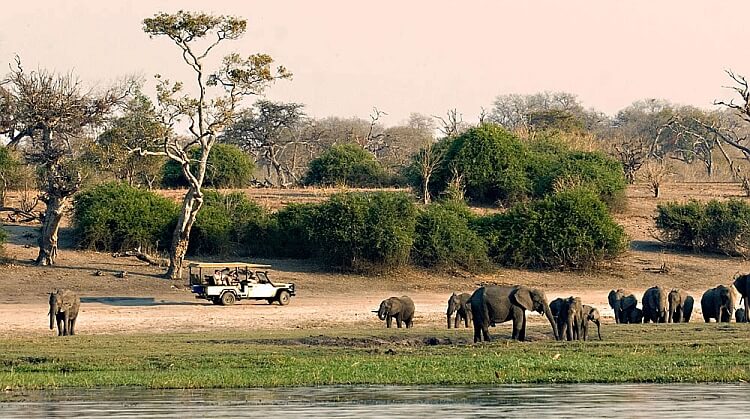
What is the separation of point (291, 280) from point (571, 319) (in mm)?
14364

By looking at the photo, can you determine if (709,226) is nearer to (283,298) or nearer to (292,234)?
(292,234)

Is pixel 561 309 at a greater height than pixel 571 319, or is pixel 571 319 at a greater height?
pixel 561 309

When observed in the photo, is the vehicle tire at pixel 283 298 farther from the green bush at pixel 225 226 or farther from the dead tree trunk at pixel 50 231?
the dead tree trunk at pixel 50 231

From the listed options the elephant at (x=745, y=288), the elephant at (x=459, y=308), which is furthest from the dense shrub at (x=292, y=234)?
the elephant at (x=745, y=288)

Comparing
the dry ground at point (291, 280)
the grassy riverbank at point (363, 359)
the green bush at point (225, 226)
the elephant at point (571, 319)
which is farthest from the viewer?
the green bush at point (225, 226)

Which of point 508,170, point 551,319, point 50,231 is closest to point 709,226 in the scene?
point 508,170

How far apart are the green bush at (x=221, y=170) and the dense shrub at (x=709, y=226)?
18.7 metres

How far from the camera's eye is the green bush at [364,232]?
140 ft

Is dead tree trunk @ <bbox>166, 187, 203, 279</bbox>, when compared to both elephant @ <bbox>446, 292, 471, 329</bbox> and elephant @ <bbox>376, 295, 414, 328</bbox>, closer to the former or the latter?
elephant @ <bbox>376, 295, 414, 328</bbox>

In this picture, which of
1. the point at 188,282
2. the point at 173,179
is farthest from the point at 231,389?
the point at 173,179

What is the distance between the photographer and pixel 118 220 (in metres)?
43.2

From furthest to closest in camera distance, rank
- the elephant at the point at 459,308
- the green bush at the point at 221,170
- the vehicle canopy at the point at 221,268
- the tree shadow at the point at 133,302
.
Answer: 1. the green bush at the point at 221,170
2. the vehicle canopy at the point at 221,268
3. the tree shadow at the point at 133,302
4. the elephant at the point at 459,308

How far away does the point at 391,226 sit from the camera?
141 feet

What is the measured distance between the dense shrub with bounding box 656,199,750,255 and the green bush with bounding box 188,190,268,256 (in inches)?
526
